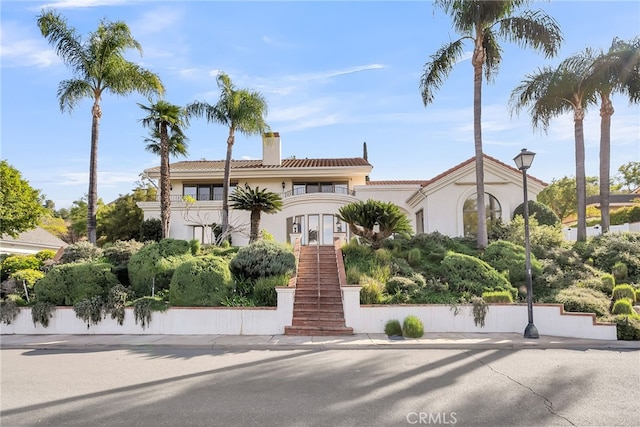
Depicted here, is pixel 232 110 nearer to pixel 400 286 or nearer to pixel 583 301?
pixel 400 286

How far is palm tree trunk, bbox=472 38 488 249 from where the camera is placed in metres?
17.2

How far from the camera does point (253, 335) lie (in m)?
11.8

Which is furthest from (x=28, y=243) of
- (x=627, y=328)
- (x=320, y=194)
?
(x=627, y=328)

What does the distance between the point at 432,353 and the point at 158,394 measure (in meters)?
6.24

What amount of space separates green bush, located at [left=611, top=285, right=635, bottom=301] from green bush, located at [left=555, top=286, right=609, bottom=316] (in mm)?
353

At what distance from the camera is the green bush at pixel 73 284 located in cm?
1281

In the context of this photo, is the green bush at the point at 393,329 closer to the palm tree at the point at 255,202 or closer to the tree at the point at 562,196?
the palm tree at the point at 255,202

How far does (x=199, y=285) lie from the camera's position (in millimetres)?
12523

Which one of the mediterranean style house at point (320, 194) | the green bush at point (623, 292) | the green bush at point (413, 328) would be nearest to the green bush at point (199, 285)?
the green bush at point (413, 328)

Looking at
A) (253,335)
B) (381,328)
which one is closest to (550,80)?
(381,328)

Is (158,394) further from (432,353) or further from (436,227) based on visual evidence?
(436,227)

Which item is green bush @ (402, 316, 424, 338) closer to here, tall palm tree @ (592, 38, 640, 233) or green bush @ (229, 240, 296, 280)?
green bush @ (229, 240, 296, 280)

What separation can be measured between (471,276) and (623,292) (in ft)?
15.2

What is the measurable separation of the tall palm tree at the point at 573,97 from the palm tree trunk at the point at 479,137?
4209mm
